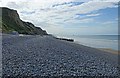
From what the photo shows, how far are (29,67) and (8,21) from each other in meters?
80.4

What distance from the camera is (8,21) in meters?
86.9

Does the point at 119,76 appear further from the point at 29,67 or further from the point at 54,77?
the point at 29,67

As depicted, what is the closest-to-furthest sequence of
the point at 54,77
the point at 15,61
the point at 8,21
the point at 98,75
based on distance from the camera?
the point at 54,77 < the point at 98,75 < the point at 15,61 < the point at 8,21

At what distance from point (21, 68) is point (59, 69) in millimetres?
1742

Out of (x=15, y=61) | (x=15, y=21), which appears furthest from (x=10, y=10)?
(x=15, y=61)

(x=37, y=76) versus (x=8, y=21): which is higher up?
(x=8, y=21)

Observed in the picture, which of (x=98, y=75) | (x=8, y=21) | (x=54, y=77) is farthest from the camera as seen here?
(x=8, y=21)

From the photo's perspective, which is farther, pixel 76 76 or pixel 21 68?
pixel 21 68

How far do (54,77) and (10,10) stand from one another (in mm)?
87310

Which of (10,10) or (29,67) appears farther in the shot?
(10,10)

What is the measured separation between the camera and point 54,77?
326 inches

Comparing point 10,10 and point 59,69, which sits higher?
point 10,10

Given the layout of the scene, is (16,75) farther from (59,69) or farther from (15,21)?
(15,21)

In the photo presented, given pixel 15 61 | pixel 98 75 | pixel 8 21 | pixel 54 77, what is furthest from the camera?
pixel 8 21
